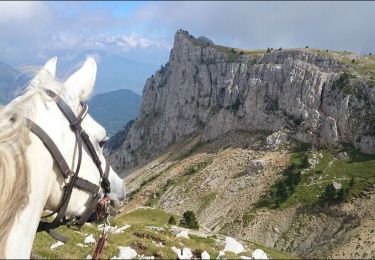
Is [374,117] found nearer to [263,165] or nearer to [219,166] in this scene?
[263,165]

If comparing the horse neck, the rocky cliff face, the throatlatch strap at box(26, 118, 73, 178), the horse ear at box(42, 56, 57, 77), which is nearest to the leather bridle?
the throatlatch strap at box(26, 118, 73, 178)

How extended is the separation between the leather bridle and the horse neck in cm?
10

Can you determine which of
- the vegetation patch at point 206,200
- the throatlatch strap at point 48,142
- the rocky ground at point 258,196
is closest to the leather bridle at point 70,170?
the throatlatch strap at point 48,142

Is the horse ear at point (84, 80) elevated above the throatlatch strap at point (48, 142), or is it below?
above

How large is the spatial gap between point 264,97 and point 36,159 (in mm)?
141484

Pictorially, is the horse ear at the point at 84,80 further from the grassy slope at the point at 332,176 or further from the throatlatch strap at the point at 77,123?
the grassy slope at the point at 332,176

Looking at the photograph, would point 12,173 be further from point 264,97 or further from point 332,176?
point 264,97

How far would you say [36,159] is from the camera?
495 cm

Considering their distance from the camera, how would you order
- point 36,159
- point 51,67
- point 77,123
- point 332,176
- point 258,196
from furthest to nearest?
point 258,196, point 332,176, point 51,67, point 77,123, point 36,159

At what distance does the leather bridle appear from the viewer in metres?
5.05

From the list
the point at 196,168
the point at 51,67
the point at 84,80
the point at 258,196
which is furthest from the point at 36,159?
the point at 196,168

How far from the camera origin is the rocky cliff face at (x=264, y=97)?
392 feet

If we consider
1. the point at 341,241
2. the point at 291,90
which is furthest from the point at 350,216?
the point at 291,90

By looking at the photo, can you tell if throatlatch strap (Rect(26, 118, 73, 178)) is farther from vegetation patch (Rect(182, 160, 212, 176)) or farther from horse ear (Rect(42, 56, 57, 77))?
vegetation patch (Rect(182, 160, 212, 176))
